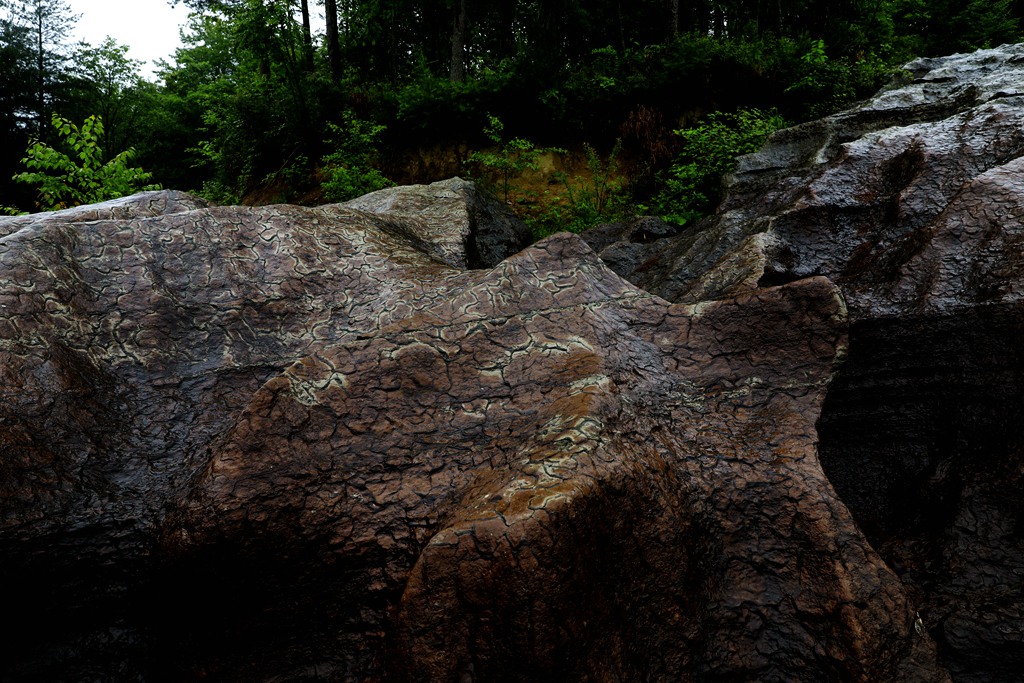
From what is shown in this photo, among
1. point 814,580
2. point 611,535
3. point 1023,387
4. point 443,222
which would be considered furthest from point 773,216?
point 611,535

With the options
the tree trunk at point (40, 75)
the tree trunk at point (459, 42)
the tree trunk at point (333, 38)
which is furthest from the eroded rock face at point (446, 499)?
the tree trunk at point (40, 75)

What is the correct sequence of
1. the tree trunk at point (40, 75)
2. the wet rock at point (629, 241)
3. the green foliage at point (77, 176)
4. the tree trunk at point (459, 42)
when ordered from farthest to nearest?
the tree trunk at point (40, 75) → the tree trunk at point (459, 42) → the green foliage at point (77, 176) → the wet rock at point (629, 241)

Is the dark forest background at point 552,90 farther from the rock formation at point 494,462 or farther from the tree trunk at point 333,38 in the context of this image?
the rock formation at point 494,462

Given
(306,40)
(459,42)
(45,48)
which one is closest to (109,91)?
(45,48)

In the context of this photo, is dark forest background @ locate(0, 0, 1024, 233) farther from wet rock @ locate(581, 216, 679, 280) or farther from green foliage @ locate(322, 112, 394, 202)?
wet rock @ locate(581, 216, 679, 280)

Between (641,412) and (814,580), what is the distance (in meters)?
0.75

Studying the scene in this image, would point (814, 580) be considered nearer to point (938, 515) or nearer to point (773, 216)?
point (938, 515)

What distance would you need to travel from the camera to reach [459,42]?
11.9 metres

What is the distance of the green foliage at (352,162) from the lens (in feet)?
28.2

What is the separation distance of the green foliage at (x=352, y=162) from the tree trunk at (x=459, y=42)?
1964 millimetres

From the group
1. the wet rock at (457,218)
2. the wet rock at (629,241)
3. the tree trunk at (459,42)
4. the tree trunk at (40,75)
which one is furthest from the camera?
the tree trunk at (40,75)

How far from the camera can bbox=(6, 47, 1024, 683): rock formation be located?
1.83m

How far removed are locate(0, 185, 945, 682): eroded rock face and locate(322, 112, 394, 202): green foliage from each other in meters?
6.19

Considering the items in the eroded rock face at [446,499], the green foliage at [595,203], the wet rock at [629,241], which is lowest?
the eroded rock face at [446,499]
